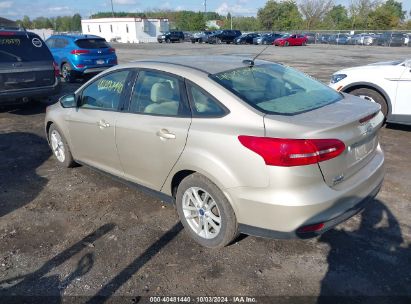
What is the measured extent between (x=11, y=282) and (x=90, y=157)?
1.81 metres

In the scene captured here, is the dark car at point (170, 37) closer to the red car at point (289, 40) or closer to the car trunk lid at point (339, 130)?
the red car at point (289, 40)

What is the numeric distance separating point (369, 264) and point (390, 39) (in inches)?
1639

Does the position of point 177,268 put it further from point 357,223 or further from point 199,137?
point 357,223

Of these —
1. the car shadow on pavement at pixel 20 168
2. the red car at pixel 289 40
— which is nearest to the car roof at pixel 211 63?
the car shadow on pavement at pixel 20 168

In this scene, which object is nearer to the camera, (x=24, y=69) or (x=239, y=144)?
(x=239, y=144)

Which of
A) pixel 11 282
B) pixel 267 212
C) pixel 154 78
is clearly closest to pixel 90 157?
pixel 154 78

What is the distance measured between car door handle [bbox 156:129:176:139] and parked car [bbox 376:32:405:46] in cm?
4122

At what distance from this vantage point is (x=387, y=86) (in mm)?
6223

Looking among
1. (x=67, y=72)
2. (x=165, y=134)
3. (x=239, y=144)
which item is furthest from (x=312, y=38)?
(x=239, y=144)

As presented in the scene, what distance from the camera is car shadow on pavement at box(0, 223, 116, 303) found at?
2.75m

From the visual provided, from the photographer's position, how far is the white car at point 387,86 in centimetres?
606

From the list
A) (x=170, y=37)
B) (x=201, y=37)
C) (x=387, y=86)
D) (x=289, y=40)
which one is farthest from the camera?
(x=170, y=37)

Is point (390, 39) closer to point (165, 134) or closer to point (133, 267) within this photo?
point (165, 134)

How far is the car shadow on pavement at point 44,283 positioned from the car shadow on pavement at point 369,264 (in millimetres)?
1951
